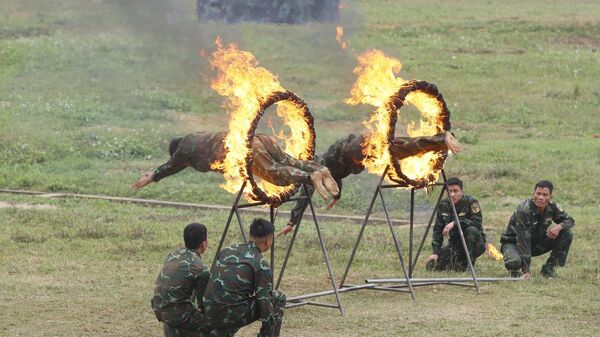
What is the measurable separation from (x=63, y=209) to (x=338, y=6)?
18320 mm

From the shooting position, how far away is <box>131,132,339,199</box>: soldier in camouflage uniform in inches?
559

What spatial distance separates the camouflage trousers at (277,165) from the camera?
14.2 metres

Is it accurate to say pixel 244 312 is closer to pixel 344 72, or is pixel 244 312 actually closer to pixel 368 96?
pixel 368 96

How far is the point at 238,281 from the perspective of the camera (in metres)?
12.1

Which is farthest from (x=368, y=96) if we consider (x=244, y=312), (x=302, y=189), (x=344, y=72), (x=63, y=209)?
(x=344, y=72)

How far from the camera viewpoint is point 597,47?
1642 inches

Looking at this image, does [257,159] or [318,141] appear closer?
[257,159]

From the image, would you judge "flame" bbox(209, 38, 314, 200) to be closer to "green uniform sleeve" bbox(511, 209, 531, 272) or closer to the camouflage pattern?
"green uniform sleeve" bbox(511, 209, 531, 272)

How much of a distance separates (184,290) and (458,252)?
6148 mm

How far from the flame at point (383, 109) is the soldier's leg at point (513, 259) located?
1.72 metres

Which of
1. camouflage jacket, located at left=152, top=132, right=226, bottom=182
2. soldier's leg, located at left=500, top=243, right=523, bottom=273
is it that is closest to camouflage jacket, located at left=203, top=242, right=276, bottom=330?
camouflage jacket, located at left=152, top=132, right=226, bottom=182

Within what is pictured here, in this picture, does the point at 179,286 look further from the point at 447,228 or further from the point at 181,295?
the point at 447,228

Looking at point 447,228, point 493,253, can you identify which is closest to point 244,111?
point 447,228

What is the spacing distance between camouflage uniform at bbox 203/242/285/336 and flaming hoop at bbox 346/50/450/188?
3.57 meters
